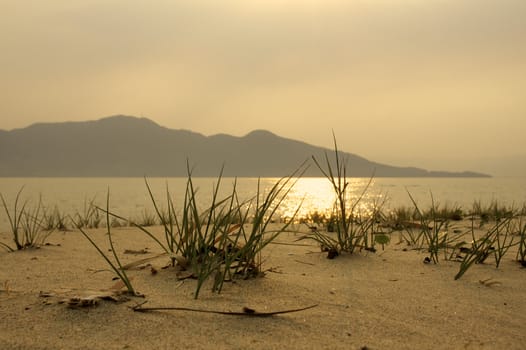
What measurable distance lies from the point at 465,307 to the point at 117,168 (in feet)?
603

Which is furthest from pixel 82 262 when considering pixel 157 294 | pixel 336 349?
pixel 336 349

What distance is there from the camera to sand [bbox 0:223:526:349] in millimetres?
1126

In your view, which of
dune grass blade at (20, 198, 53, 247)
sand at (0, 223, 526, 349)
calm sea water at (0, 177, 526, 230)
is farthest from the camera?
calm sea water at (0, 177, 526, 230)

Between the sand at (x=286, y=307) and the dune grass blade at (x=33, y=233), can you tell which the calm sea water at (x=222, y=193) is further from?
the sand at (x=286, y=307)

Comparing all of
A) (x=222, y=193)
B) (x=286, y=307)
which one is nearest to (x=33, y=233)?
(x=286, y=307)

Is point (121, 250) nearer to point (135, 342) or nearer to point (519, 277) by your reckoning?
point (135, 342)

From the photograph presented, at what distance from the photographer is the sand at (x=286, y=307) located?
1.13 m

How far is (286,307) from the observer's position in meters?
1.36

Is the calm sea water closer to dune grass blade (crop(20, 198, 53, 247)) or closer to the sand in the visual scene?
dune grass blade (crop(20, 198, 53, 247))

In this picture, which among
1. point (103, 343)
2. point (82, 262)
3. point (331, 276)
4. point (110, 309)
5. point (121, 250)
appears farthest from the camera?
point (121, 250)

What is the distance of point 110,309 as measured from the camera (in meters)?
1.28

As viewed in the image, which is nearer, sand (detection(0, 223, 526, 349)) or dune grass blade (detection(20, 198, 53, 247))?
sand (detection(0, 223, 526, 349))

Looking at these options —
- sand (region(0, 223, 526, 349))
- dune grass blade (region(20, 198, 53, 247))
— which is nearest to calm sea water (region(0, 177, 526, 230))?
dune grass blade (region(20, 198, 53, 247))

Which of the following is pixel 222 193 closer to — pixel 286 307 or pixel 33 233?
pixel 33 233
